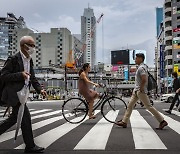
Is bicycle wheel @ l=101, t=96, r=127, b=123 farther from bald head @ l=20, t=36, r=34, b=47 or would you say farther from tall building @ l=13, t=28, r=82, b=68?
tall building @ l=13, t=28, r=82, b=68

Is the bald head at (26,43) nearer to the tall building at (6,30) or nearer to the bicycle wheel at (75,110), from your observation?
the bicycle wheel at (75,110)

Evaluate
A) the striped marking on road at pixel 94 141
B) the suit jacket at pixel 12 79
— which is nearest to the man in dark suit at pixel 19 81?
the suit jacket at pixel 12 79

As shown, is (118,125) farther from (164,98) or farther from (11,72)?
(164,98)

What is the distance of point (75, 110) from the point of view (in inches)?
301

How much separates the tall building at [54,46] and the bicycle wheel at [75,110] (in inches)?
4017

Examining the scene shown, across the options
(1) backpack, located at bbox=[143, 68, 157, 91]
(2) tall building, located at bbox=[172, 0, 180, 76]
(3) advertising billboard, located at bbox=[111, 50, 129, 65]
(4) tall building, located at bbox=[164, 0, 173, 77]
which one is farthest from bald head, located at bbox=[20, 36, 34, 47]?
(3) advertising billboard, located at bbox=[111, 50, 129, 65]

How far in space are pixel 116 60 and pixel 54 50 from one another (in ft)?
99.6

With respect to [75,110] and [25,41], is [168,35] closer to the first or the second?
[75,110]

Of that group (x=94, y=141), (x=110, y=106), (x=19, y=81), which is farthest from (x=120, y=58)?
(x=19, y=81)

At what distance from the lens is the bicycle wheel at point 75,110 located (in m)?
7.44

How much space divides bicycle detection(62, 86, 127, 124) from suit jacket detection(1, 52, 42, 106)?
139 inches

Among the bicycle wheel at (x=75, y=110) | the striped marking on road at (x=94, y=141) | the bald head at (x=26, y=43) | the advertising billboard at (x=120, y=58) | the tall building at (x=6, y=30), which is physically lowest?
the striped marking on road at (x=94, y=141)

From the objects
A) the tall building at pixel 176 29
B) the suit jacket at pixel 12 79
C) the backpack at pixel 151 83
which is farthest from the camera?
the tall building at pixel 176 29

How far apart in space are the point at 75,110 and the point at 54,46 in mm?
107622
